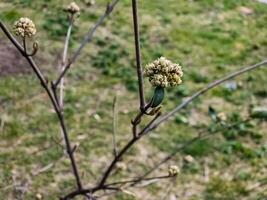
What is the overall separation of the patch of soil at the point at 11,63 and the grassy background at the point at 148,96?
0.17 ft

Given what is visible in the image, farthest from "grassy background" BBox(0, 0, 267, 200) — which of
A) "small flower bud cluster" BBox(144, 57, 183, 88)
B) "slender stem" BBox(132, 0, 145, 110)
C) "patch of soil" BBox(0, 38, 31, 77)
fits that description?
"small flower bud cluster" BBox(144, 57, 183, 88)

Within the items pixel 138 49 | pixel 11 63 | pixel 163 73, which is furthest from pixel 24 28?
pixel 11 63

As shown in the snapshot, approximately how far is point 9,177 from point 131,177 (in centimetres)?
67

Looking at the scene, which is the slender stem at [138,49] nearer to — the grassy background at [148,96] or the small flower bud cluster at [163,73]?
the small flower bud cluster at [163,73]

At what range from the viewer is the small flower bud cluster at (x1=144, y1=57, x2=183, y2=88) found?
109 centimetres

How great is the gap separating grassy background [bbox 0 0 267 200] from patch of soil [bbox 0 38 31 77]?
52 millimetres

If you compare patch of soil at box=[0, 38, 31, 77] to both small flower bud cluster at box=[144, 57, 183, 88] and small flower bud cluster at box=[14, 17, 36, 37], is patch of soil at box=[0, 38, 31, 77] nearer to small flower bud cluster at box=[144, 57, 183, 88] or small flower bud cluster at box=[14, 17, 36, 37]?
small flower bud cluster at box=[14, 17, 36, 37]

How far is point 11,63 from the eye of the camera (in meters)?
3.94

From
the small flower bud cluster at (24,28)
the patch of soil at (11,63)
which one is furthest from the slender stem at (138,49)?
the patch of soil at (11,63)

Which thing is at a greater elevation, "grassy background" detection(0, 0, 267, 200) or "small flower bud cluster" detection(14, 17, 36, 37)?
"small flower bud cluster" detection(14, 17, 36, 37)

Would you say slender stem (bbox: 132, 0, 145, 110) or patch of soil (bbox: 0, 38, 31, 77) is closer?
slender stem (bbox: 132, 0, 145, 110)

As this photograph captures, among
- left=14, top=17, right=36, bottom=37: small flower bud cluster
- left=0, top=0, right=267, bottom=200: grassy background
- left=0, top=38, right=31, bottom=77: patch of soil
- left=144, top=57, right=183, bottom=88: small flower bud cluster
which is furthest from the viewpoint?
left=0, top=38, right=31, bottom=77: patch of soil

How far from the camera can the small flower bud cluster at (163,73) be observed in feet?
3.58

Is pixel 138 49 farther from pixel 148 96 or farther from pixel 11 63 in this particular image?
pixel 11 63
